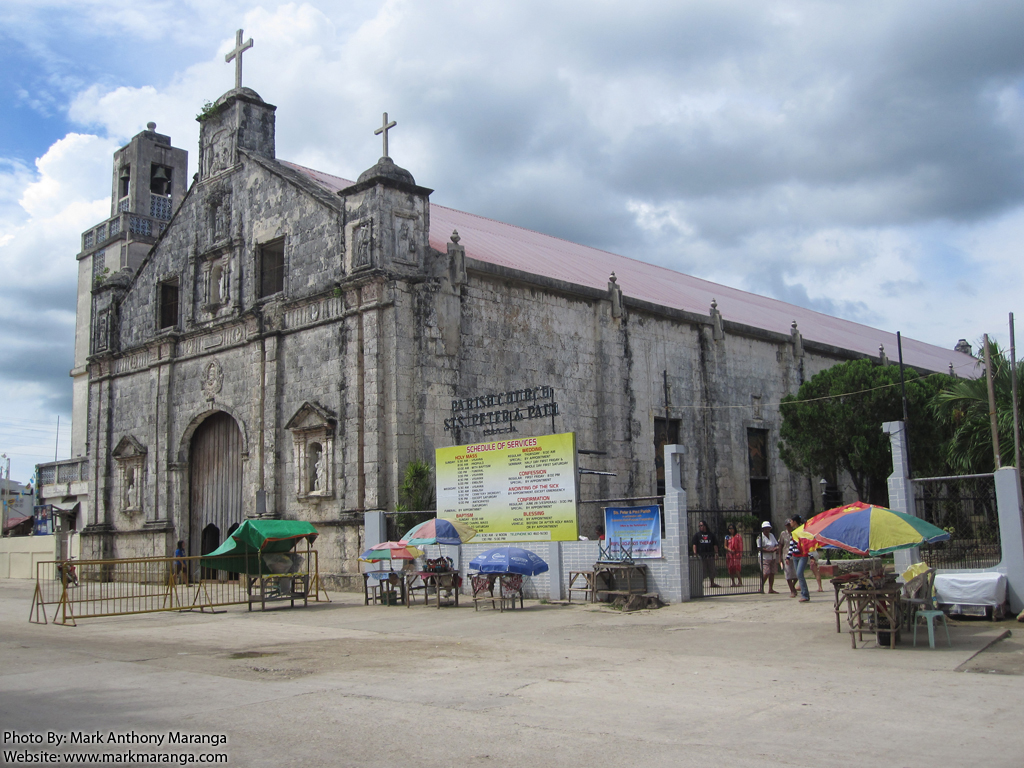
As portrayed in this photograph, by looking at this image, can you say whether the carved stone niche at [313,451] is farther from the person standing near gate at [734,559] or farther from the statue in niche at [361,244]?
the person standing near gate at [734,559]

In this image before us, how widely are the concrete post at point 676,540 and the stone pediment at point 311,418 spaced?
30.7ft

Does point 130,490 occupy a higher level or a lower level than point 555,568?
higher

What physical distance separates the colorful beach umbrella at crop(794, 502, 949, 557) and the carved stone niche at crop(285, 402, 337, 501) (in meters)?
13.8

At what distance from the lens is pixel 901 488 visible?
47.9 ft

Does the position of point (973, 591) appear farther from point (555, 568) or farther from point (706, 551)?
point (555, 568)

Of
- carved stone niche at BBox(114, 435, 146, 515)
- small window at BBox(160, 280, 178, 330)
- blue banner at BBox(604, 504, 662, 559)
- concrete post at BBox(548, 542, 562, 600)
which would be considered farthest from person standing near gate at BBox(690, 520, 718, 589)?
small window at BBox(160, 280, 178, 330)

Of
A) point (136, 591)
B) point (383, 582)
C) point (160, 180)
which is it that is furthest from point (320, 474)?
point (160, 180)

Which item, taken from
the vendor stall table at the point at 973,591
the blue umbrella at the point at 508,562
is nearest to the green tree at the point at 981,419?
the vendor stall table at the point at 973,591

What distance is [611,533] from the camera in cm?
1753

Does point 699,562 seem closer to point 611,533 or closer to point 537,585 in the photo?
point 611,533

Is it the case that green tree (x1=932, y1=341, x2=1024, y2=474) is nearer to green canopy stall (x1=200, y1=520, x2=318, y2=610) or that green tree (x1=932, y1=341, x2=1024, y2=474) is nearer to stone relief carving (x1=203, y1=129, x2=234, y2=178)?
green canopy stall (x1=200, y1=520, x2=318, y2=610)

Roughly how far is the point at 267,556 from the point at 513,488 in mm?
5445

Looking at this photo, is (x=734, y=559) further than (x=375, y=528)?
Yes

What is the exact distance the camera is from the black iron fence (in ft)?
49.0
